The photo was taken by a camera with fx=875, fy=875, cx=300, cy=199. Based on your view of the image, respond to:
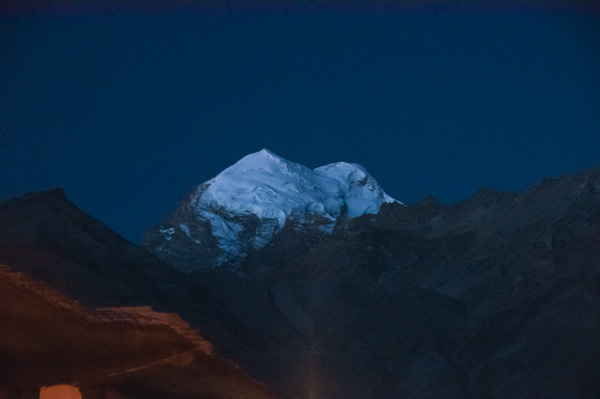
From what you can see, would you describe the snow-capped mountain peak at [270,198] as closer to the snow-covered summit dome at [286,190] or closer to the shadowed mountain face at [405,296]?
the snow-covered summit dome at [286,190]

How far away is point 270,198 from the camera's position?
60.8 m

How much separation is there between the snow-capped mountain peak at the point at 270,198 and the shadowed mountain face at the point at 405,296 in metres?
15.3

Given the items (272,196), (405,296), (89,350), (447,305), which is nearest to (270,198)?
(272,196)

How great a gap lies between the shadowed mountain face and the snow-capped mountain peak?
15.3 m

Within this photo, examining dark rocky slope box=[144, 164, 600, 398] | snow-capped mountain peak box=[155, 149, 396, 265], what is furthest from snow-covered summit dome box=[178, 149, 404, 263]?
dark rocky slope box=[144, 164, 600, 398]

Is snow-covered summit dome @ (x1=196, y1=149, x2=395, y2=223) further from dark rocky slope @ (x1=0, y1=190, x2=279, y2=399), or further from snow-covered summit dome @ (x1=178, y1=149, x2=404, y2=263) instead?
dark rocky slope @ (x1=0, y1=190, x2=279, y2=399)

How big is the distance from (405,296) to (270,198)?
27920 mm

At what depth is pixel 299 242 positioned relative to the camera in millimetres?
49469

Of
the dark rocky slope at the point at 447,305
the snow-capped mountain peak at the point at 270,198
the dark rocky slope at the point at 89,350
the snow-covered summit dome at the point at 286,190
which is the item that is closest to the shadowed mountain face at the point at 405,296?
the dark rocky slope at the point at 447,305

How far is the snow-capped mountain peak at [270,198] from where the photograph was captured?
57.2 m

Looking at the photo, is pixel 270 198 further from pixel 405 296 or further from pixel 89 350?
pixel 89 350

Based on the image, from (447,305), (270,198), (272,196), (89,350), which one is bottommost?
(89,350)

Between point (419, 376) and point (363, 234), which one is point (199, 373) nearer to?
point (419, 376)

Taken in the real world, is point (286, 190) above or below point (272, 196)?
above
